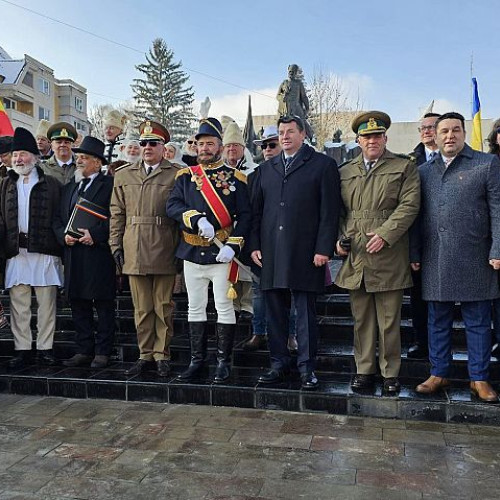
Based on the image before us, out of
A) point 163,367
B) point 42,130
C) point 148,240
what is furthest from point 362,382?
point 42,130

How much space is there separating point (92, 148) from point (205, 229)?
1555 mm

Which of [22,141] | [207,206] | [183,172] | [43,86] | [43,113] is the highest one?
[43,86]

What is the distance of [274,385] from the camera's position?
13.9 feet

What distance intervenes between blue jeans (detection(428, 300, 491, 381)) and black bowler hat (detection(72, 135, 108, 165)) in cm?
316

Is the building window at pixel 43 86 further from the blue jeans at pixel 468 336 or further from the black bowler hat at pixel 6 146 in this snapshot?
the blue jeans at pixel 468 336

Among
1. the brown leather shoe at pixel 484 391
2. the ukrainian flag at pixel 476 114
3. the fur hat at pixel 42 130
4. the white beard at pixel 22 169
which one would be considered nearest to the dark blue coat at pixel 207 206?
the white beard at pixel 22 169

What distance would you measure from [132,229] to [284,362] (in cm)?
168

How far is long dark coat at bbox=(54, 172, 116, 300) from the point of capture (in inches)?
194

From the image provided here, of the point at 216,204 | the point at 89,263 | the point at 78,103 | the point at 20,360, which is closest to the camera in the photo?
the point at 216,204

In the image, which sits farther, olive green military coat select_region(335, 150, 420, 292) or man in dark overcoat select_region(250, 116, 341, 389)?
man in dark overcoat select_region(250, 116, 341, 389)

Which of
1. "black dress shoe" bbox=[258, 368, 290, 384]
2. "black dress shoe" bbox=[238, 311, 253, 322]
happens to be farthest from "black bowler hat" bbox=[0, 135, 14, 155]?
"black dress shoe" bbox=[258, 368, 290, 384]

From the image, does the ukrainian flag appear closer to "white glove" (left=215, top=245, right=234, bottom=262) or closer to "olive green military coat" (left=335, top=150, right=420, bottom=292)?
"olive green military coat" (left=335, top=150, right=420, bottom=292)

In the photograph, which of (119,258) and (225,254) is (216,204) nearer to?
(225,254)

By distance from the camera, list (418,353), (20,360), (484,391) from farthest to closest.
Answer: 1. (20,360)
2. (418,353)
3. (484,391)
